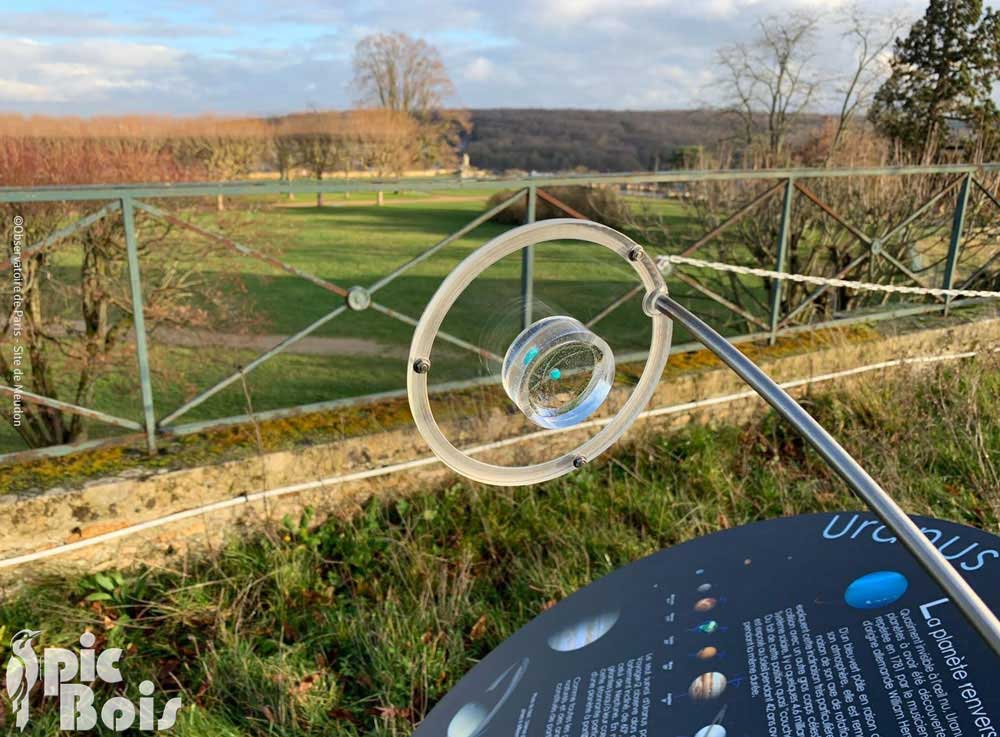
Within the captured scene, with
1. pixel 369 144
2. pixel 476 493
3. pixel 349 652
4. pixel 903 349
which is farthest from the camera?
pixel 369 144

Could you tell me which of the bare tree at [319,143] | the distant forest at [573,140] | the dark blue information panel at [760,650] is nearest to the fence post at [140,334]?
the dark blue information panel at [760,650]

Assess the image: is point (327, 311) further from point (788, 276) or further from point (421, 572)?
point (788, 276)

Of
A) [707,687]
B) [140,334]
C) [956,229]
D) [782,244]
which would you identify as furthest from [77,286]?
[956,229]

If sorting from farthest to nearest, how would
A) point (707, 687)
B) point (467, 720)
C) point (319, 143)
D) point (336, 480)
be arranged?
point (319, 143) < point (336, 480) < point (467, 720) < point (707, 687)

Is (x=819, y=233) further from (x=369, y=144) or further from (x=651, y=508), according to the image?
(x=369, y=144)

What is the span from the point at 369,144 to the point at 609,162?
16.8 meters

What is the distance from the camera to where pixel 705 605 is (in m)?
1.73

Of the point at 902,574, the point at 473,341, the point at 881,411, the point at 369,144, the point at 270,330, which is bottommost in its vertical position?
the point at 270,330

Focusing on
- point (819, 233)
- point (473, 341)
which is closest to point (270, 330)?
point (819, 233)

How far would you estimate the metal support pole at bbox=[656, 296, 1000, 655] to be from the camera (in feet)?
2.97

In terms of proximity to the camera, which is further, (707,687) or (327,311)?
(327,311)

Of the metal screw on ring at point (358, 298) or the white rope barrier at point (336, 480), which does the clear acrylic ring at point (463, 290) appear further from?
the metal screw on ring at point (358, 298)

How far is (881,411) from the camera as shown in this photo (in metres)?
4.11

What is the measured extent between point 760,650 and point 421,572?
5.65 ft
